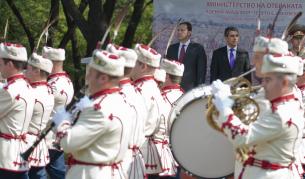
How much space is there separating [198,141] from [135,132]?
76cm

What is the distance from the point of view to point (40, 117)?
31.7ft

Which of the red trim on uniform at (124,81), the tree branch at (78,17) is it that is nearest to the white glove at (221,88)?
the red trim on uniform at (124,81)

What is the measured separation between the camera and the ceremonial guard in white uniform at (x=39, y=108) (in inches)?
379

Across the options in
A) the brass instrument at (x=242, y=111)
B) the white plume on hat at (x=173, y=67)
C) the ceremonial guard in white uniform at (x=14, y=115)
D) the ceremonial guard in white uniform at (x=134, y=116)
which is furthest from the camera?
the white plume on hat at (x=173, y=67)

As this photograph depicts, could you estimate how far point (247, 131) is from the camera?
659 centimetres

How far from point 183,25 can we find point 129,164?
534cm

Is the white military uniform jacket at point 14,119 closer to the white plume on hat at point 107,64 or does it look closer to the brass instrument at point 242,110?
the white plume on hat at point 107,64

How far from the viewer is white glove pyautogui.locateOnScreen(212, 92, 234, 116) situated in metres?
6.61

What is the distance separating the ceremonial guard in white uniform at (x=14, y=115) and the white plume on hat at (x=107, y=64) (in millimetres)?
2033

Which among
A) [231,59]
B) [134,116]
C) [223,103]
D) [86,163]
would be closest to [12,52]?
[134,116]

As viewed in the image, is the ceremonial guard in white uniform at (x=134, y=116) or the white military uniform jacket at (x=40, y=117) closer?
the ceremonial guard in white uniform at (x=134, y=116)

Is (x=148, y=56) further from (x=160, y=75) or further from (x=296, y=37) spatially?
(x=296, y=37)

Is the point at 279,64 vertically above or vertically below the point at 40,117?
above

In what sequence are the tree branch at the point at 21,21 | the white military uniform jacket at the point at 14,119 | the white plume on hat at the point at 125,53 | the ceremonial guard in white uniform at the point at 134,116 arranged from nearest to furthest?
the white plume on hat at the point at 125,53
the ceremonial guard in white uniform at the point at 134,116
the white military uniform jacket at the point at 14,119
the tree branch at the point at 21,21
